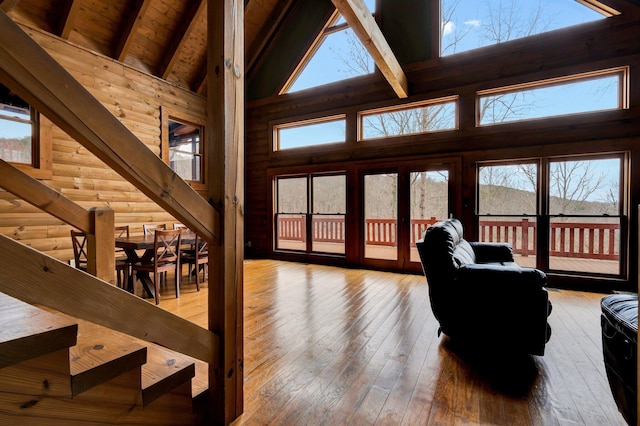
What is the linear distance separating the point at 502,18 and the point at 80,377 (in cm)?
637

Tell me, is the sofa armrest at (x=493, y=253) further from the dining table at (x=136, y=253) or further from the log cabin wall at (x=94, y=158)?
the log cabin wall at (x=94, y=158)

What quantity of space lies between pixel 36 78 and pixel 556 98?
5716mm

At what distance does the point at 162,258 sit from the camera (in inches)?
141

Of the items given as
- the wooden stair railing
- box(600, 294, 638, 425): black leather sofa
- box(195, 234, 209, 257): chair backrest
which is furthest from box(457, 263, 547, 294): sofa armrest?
box(195, 234, 209, 257): chair backrest

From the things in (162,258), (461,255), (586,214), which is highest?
(586,214)

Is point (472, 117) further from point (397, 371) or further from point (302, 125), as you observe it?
point (397, 371)

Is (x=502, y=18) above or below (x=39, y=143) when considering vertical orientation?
above

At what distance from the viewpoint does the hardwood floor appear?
1631 mm

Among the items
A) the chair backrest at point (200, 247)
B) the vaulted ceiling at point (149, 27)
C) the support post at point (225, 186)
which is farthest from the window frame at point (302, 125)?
the support post at point (225, 186)

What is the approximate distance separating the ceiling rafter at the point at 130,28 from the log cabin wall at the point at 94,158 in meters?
0.22

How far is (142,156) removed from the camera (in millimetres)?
1162

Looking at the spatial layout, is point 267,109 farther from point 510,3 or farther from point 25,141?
point 510,3

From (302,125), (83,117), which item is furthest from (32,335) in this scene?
(302,125)

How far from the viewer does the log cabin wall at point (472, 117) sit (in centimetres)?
395
